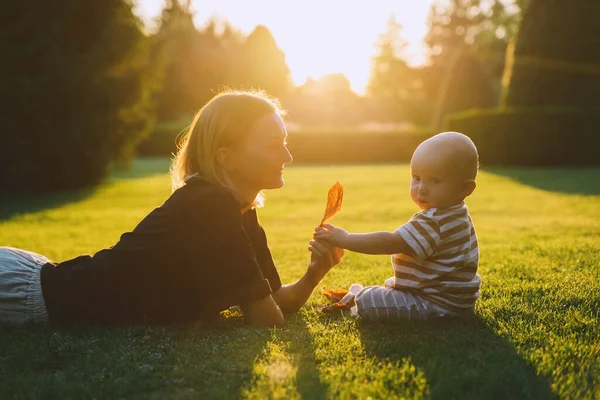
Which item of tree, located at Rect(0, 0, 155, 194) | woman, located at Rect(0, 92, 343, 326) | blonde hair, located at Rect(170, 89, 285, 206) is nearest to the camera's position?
woman, located at Rect(0, 92, 343, 326)

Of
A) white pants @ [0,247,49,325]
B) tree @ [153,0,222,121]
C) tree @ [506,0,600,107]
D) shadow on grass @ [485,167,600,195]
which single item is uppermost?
tree @ [153,0,222,121]

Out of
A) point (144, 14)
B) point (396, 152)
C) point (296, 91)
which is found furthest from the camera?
point (296, 91)

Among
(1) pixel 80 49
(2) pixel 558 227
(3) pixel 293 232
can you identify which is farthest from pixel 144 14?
(2) pixel 558 227

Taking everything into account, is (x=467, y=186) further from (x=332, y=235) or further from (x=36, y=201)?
(x=36, y=201)

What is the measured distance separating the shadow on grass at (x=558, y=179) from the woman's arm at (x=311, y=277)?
908 cm

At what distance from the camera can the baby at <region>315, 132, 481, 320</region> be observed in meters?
→ 2.80

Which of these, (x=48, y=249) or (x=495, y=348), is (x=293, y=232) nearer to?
(x=48, y=249)

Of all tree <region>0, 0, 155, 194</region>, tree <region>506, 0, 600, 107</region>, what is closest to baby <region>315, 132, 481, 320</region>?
tree <region>0, 0, 155, 194</region>

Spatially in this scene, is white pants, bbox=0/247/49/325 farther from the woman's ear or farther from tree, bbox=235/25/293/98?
tree, bbox=235/25/293/98

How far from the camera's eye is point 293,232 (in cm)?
761

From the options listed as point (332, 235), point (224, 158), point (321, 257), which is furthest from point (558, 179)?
point (224, 158)

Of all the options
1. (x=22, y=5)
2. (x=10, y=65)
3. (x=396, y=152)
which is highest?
(x=22, y=5)

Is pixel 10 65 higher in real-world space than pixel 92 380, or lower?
higher

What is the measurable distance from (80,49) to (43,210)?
5.13m
